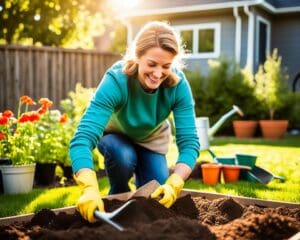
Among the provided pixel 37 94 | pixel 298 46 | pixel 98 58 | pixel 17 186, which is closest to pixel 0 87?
pixel 37 94

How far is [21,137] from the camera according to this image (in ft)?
12.8

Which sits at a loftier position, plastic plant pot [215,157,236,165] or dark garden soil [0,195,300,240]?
dark garden soil [0,195,300,240]

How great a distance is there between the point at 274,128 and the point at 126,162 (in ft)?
19.7

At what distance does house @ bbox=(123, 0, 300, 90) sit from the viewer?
11.1 meters

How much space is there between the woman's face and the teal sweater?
155mm

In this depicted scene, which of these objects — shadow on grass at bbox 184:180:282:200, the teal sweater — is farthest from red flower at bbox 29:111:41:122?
shadow on grass at bbox 184:180:282:200

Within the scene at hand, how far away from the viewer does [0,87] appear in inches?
305

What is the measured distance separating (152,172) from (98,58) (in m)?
6.58

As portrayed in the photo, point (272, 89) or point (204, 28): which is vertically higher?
point (204, 28)

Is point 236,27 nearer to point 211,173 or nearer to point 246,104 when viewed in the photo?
point 246,104

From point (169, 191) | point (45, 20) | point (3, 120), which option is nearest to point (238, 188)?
point (169, 191)

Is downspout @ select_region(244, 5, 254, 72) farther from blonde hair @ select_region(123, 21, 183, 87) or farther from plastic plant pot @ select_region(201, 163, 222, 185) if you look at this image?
blonde hair @ select_region(123, 21, 183, 87)

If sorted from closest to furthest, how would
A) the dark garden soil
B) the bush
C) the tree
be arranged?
the dark garden soil, the bush, the tree

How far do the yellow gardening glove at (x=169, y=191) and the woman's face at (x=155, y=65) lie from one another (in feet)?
1.52
